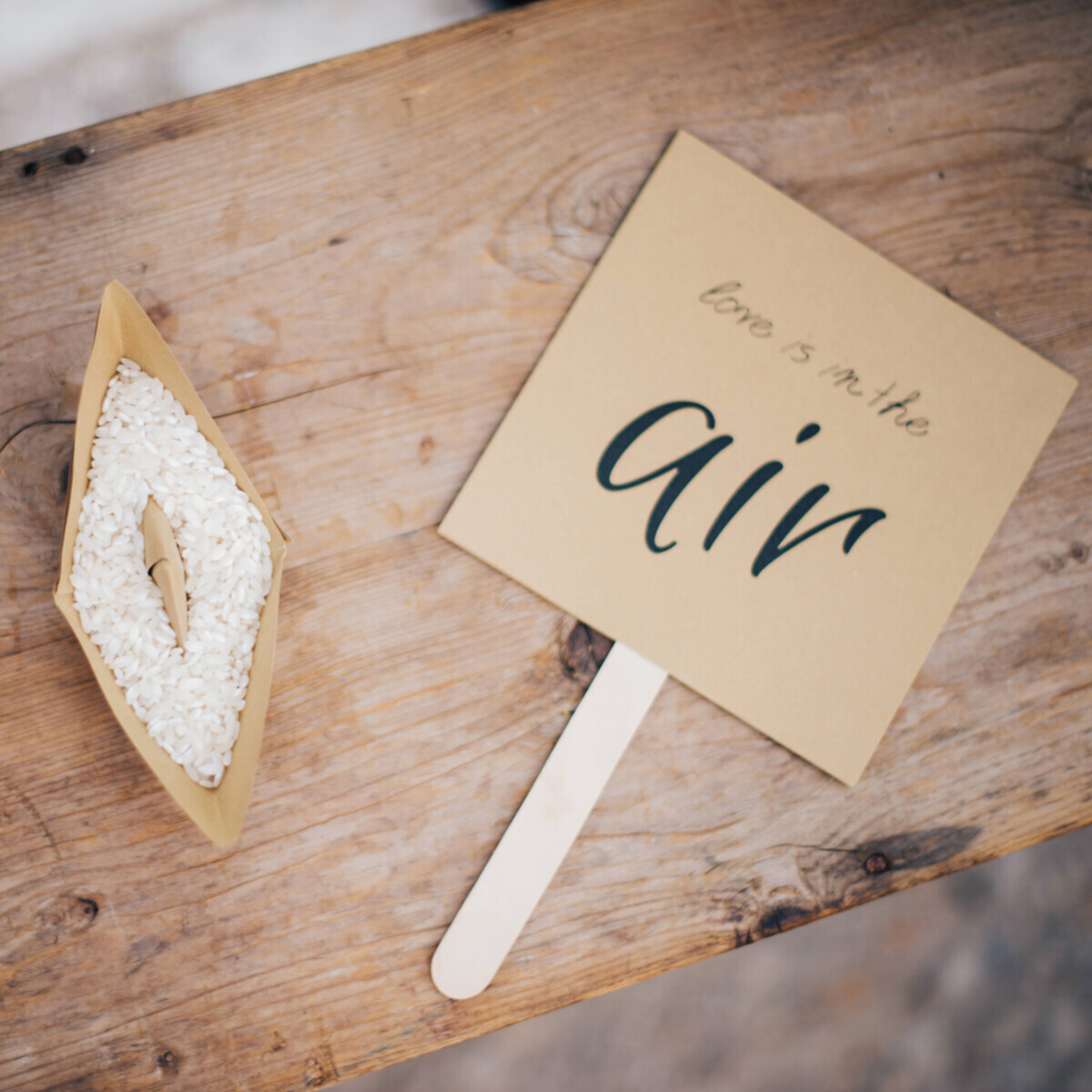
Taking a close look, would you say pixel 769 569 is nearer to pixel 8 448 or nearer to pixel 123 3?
pixel 8 448

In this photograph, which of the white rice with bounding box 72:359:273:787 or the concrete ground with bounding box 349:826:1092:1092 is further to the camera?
the concrete ground with bounding box 349:826:1092:1092

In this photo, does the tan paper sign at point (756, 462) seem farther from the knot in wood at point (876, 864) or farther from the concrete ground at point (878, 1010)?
the concrete ground at point (878, 1010)

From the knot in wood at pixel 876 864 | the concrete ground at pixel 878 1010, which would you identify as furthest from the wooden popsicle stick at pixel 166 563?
the concrete ground at pixel 878 1010

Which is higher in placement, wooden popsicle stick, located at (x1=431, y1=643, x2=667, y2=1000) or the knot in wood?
wooden popsicle stick, located at (x1=431, y1=643, x2=667, y2=1000)

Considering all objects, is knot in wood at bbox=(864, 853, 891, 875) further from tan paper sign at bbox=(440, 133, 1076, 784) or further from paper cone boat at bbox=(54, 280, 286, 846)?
paper cone boat at bbox=(54, 280, 286, 846)

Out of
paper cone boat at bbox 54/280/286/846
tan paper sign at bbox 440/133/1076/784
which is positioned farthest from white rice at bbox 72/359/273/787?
tan paper sign at bbox 440/133/1076/784
